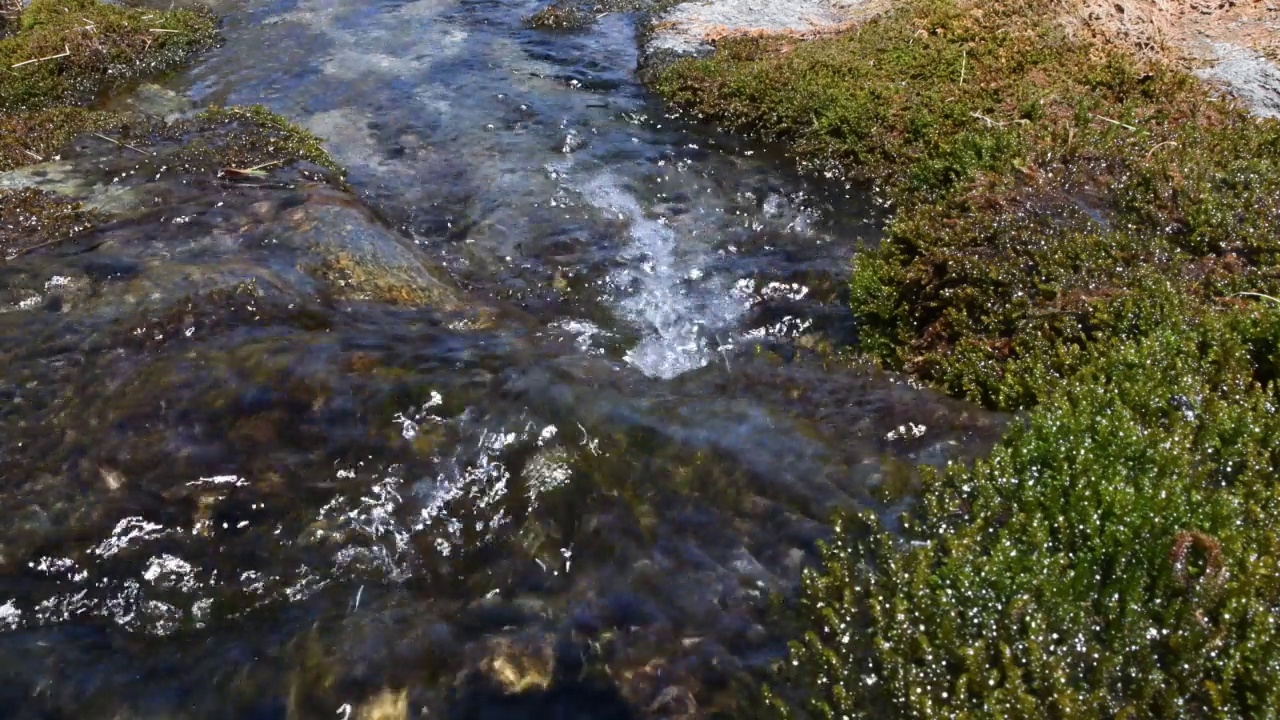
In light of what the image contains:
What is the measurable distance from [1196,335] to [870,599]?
3.25 m

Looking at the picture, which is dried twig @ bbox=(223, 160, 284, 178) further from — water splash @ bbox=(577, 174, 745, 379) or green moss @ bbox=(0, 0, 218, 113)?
green moss @ bbox=(0, 0, 218, 113)

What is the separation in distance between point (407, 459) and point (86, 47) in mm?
11826

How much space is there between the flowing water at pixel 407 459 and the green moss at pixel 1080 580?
39cm

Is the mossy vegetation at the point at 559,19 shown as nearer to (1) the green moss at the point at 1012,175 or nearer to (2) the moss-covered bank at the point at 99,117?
(1) the green moss at the point at 1012,175

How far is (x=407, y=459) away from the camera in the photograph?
5.36 metres

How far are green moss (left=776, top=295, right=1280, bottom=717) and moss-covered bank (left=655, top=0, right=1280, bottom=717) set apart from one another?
0.01 m

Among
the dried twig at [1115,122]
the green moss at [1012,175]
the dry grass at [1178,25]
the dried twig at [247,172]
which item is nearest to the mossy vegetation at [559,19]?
the green moss at [1012,175]

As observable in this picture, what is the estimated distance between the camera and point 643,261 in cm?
870

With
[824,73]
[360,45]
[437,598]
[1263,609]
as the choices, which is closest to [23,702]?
[437,598]

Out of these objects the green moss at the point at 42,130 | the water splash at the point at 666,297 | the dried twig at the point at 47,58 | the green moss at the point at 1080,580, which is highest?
the dried twig at the point at 47,58

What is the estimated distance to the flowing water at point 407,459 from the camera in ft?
14.1

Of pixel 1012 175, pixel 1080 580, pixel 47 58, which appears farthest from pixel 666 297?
pixel 47 58

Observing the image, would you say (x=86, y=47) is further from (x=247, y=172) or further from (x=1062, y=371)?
(x=1062, y=371)

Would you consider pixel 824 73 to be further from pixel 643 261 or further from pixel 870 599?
pixel 870 599
